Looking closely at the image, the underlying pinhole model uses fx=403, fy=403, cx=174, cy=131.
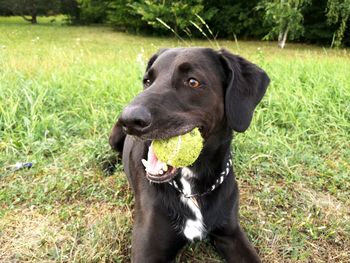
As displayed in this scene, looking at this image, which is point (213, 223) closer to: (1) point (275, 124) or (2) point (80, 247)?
(2) point (80, 247)

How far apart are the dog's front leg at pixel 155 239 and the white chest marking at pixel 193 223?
53 mm

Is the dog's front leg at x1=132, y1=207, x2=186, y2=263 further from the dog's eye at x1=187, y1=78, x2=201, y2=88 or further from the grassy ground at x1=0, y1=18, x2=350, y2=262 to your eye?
the dog's eye at x1=187, y1=78, x2=201, y2=88

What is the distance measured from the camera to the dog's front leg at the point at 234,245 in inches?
88.2

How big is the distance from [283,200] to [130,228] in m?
1.11

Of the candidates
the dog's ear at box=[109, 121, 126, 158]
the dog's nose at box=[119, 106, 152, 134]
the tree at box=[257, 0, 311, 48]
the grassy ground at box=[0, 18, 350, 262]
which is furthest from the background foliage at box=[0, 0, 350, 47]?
the dog's nose at box=[119, 106, 152, 134]

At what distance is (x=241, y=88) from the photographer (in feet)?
7.13

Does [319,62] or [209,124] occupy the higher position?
[209,124]

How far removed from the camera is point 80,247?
2.33 metres

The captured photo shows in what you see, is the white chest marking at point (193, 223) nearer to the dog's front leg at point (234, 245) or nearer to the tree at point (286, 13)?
the dog's front leg at point (234, 245)

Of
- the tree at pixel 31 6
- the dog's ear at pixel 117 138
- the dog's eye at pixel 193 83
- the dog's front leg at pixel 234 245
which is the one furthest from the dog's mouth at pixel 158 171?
the tree at pixel 31 6

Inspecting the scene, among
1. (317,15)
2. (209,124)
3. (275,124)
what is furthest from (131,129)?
(317,15)

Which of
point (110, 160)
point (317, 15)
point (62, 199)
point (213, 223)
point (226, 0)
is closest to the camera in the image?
point (213, 223)

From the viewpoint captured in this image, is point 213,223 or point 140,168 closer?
point 213,223

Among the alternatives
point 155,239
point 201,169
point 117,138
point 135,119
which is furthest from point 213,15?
point 135,119
